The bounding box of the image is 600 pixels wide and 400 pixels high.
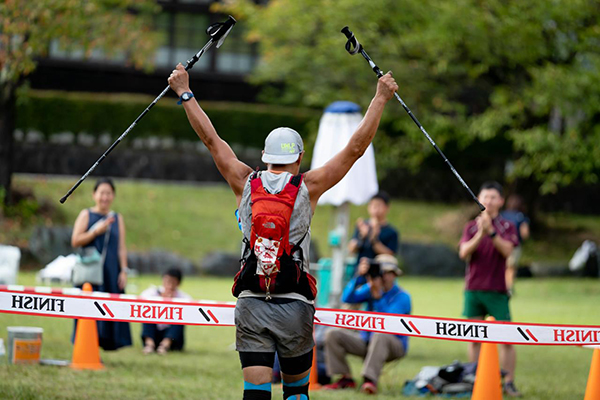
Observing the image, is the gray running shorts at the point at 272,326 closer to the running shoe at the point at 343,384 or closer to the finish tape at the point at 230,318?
the finish tape at the point at 230,318

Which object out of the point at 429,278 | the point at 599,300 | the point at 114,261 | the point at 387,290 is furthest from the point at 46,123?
the point at 387,290

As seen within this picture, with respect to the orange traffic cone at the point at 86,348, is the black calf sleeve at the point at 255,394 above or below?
below

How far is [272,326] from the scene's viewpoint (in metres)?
4.91

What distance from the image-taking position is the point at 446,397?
7.68 metres

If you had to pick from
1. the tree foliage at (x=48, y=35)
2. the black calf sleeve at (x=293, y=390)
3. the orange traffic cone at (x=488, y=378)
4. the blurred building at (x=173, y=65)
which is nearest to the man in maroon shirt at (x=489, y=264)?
the orange traffic cone at (x=488, y=378)

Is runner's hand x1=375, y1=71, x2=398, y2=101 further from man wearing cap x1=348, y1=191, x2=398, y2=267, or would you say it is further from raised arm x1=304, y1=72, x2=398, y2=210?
man wearing cap x1=348, y1=191, x2=398, y2=267

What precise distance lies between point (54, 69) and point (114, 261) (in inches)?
940

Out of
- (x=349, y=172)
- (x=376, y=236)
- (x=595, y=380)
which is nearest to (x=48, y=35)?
(x=349, y=172)

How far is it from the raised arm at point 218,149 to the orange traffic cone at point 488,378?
2.82 m

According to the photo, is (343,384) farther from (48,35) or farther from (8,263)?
(48,35)

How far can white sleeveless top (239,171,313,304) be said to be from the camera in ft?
16.3

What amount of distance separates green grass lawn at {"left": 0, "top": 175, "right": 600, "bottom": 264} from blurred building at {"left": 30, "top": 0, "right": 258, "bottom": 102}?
6.52 m

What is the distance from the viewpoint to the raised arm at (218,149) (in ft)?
17.0

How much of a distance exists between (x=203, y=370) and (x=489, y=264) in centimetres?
296
